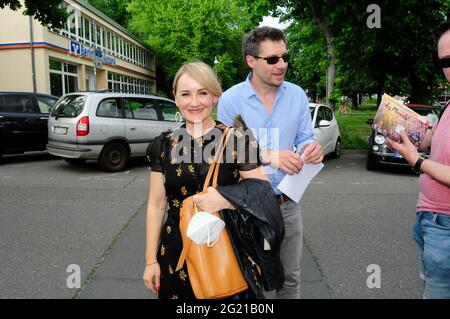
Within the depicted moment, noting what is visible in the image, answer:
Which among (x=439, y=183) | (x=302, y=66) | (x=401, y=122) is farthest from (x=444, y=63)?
(x=302, y=66)

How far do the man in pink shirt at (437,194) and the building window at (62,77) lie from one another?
2288cm

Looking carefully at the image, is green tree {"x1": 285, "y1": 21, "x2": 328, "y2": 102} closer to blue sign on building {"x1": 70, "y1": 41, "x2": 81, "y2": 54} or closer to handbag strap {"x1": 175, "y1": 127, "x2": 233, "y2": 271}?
blue sign on building {"x1": 70, "y1": 41, "x2": 81, "y2": 54}

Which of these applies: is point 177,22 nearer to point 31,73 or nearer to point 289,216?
point 31,73

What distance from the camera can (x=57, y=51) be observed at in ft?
73.9

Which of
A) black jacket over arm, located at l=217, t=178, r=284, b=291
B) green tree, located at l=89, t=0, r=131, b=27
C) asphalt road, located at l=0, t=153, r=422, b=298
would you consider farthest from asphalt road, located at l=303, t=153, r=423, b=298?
green tree, located at l=89, t=0, r=131, b=27

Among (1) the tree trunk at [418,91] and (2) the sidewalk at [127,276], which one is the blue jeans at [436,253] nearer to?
(2) the sidewalk at [127,276]

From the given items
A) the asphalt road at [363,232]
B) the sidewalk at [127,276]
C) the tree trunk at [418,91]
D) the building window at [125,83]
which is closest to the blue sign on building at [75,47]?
the building window at [125,83]

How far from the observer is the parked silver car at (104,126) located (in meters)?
8.74

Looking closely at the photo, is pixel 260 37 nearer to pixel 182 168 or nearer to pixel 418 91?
pixel 182 168

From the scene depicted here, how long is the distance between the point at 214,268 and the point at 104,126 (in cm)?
787

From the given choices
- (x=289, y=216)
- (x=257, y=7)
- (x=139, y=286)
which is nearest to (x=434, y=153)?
(x=289, y=216)

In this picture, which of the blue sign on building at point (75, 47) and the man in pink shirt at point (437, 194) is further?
the blue sign on building at point (75, 47)

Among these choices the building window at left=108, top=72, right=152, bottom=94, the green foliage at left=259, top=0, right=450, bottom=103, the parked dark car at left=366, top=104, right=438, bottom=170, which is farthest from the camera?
the building window at left=108, top=72, right=152, bottom=94

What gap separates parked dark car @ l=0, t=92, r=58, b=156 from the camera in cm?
988
